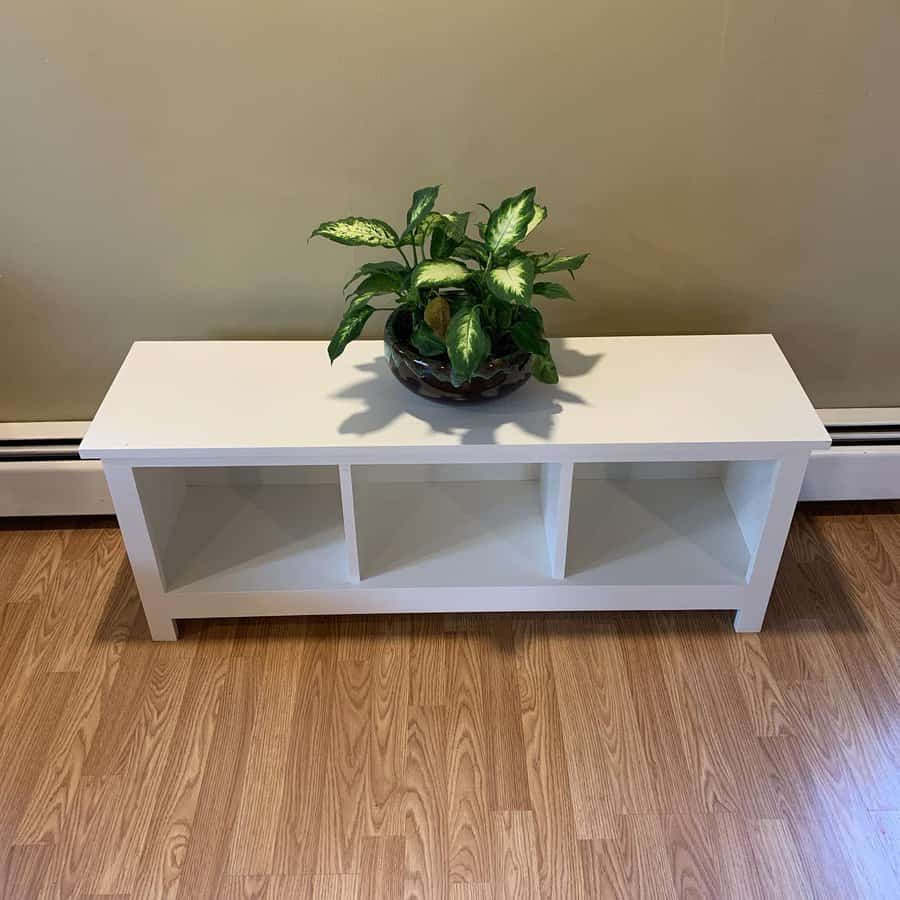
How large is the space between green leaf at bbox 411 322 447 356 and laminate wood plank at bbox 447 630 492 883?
Result: 54cm

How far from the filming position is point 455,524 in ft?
5.33

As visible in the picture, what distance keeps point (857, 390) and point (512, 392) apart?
31.7 inches

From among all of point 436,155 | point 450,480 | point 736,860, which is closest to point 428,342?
point 436,155

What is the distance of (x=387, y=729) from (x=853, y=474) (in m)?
1.04

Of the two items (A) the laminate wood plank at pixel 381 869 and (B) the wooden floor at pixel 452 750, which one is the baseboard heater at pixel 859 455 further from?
(A) the laminate wood plank at pixel 381 869

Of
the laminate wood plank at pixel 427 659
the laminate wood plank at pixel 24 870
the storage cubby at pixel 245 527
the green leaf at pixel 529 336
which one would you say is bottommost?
the laminate wood plank at pixel 24 870

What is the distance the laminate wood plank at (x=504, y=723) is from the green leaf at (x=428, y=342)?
0.54m

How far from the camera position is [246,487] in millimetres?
1726

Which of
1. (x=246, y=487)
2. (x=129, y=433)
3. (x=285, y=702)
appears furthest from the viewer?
(x=246, y=487)

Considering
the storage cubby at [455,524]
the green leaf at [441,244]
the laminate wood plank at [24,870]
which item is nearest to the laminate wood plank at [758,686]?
the storage cubby at [455,524]

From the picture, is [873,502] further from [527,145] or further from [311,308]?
[311,308]

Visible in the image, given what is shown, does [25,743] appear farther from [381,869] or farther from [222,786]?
[381,869]

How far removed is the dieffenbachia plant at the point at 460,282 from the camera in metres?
1.23

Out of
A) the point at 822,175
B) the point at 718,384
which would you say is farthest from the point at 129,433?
the point at 822,175
